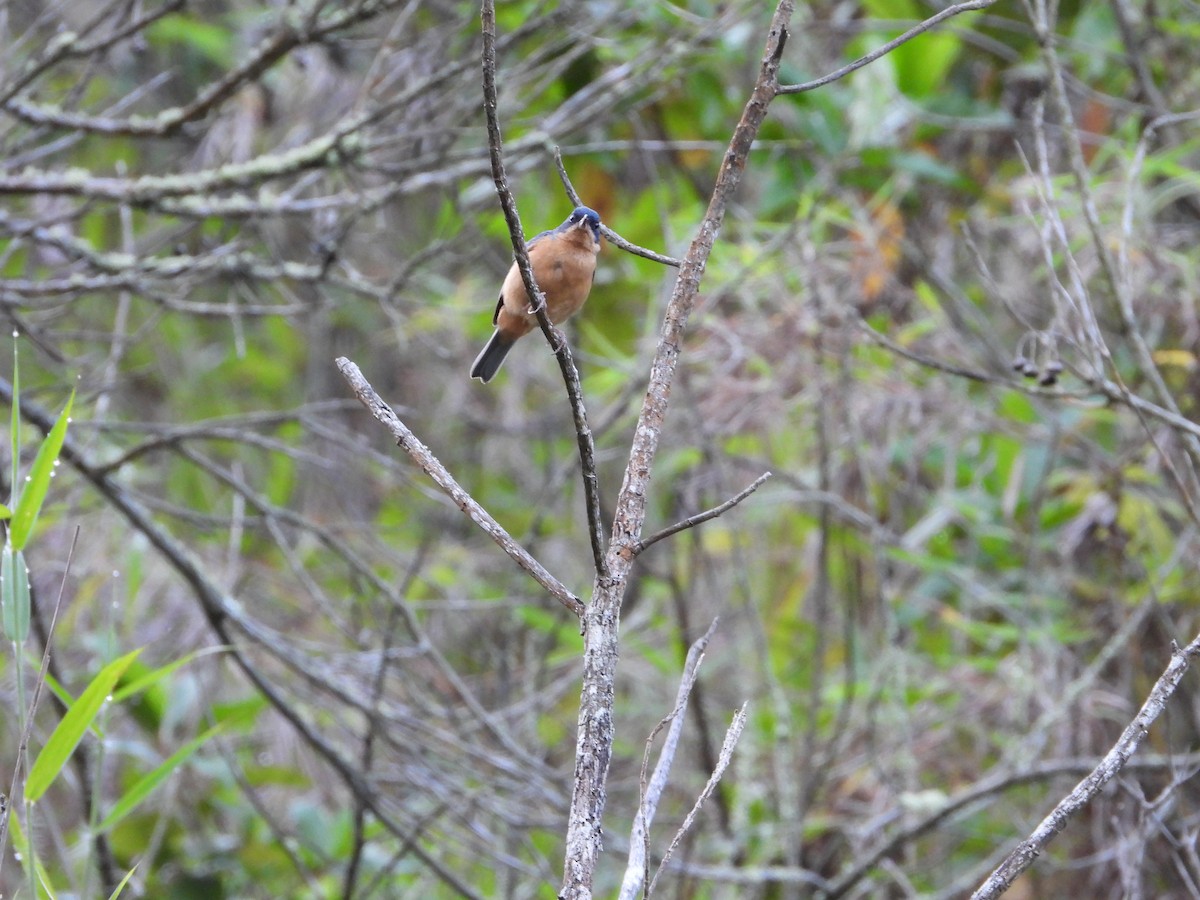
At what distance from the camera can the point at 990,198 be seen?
19.7ft

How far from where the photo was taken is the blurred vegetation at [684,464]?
12.4 ft

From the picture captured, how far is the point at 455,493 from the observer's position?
170cm

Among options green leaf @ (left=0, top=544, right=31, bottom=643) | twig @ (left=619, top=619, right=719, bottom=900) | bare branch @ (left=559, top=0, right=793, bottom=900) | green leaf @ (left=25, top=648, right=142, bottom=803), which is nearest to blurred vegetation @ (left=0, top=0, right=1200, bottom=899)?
green leaf @ (left=25, top=648, right=142, bottom=803)

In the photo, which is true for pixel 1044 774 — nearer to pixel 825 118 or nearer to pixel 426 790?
pixel 426 790

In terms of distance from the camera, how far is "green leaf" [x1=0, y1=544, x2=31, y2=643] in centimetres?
185

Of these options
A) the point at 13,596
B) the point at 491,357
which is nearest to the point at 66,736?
the point at 13,596

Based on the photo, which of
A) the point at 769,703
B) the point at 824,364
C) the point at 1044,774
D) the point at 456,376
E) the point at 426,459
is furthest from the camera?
the point at 456,376

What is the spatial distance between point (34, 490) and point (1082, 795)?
1.59 meters

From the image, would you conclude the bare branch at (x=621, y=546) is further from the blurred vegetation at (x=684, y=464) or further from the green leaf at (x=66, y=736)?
the blurred vegetation at (x=684, y=464)

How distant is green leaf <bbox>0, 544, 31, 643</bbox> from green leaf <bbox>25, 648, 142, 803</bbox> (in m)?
0.14

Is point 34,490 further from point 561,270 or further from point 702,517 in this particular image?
point 561,270

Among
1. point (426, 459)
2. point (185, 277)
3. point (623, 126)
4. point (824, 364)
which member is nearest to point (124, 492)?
point (185, 277)

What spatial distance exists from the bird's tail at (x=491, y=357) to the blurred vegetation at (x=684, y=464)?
0.25 metres

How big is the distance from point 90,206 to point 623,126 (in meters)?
2.80
